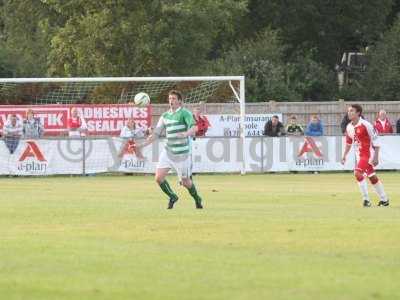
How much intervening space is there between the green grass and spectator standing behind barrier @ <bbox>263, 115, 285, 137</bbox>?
13041 mm

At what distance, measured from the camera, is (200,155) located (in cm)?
3572

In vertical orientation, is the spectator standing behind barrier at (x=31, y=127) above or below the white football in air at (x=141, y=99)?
below

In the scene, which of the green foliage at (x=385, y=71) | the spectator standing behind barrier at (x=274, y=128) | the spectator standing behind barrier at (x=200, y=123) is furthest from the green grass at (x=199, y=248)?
the green foliage at (x=385, y=71)

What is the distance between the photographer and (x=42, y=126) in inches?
1465

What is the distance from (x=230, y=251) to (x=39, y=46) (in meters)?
45.2

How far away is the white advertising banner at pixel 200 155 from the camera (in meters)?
34.9

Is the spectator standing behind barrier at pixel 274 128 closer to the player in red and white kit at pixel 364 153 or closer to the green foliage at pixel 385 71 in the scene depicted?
the green foliage at pixel 385 71

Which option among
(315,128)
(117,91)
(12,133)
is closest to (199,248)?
(12,133)

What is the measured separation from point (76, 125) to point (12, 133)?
2.52 metres

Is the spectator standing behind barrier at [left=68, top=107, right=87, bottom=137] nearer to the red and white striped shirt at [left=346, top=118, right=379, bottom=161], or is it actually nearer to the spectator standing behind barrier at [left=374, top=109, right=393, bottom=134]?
the spectator standing behind barrier at [left=374, top=109, right=393, bottom=134]

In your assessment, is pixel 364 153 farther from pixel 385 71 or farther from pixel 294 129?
pixel 385 71

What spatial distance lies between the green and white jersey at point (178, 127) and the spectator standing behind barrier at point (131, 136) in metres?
14.7

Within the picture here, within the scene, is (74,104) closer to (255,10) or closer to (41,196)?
(41,196)

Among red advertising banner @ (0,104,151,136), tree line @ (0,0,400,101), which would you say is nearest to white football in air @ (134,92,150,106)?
red advertising banner @ (0,104,151,136)
